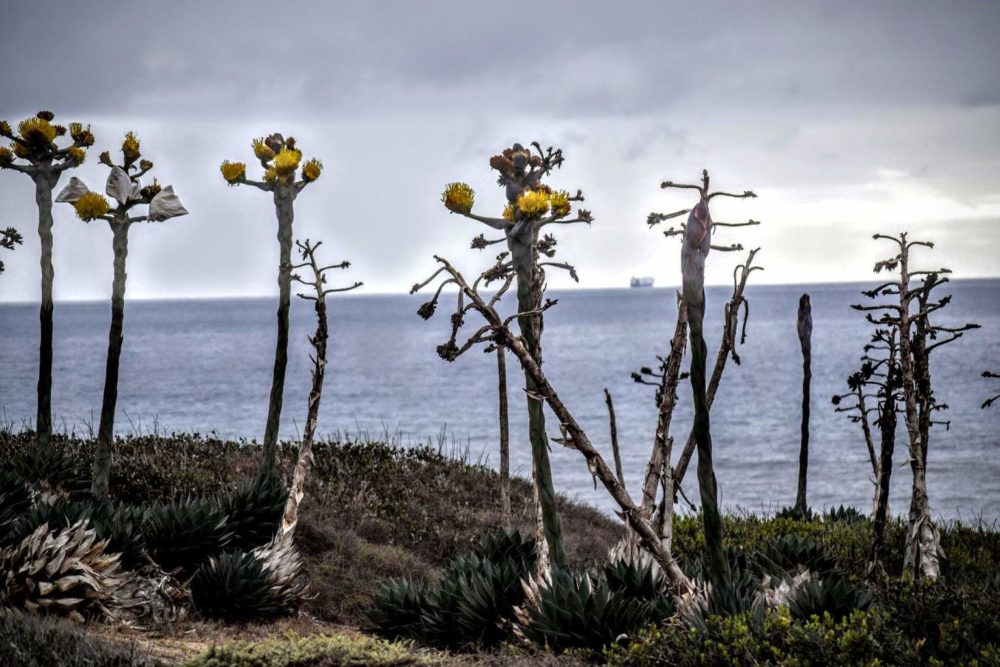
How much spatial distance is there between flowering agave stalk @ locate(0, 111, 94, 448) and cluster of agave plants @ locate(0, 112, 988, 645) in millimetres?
278

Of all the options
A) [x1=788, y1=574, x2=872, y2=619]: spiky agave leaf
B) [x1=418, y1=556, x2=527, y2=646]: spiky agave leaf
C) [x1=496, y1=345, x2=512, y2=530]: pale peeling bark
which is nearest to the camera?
[x1=788, y1=574, x2=872, y2=619]: spiky agave leaf

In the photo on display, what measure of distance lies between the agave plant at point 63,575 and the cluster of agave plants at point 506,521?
17 millimetres

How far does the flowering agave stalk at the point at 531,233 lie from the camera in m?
7.04

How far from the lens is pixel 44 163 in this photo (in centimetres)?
1388

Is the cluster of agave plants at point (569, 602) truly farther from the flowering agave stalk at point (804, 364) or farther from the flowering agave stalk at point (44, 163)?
the flowering agave stalk at point (44, 163)

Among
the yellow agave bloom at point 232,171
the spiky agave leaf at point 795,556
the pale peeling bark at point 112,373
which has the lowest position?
the spiky agave leaf at point 795,556

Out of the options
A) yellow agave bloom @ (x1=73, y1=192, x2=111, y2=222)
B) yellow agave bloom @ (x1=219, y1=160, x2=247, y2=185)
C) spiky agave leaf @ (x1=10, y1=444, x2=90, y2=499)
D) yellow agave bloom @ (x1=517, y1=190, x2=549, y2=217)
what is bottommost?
spiky agave leaf @ (x1=10, y1=444, x2=90, y2=499)

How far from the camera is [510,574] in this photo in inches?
329

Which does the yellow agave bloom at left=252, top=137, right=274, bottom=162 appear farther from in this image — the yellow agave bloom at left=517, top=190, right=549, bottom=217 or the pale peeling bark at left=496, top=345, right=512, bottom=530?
the yellow agave bloom at left=517, top=190, right=549, bottom=217

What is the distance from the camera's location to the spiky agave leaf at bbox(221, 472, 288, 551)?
37.8 feet

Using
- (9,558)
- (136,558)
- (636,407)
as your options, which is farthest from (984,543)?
(636,407)

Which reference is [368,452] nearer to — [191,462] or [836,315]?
[191,462]

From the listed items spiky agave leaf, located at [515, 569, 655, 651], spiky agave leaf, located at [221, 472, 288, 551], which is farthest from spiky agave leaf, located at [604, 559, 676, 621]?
spiky agave leaf, located at [221, 472, 288, 551]

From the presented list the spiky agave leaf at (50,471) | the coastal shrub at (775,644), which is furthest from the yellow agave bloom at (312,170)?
the coastal shrub at (775,644)
